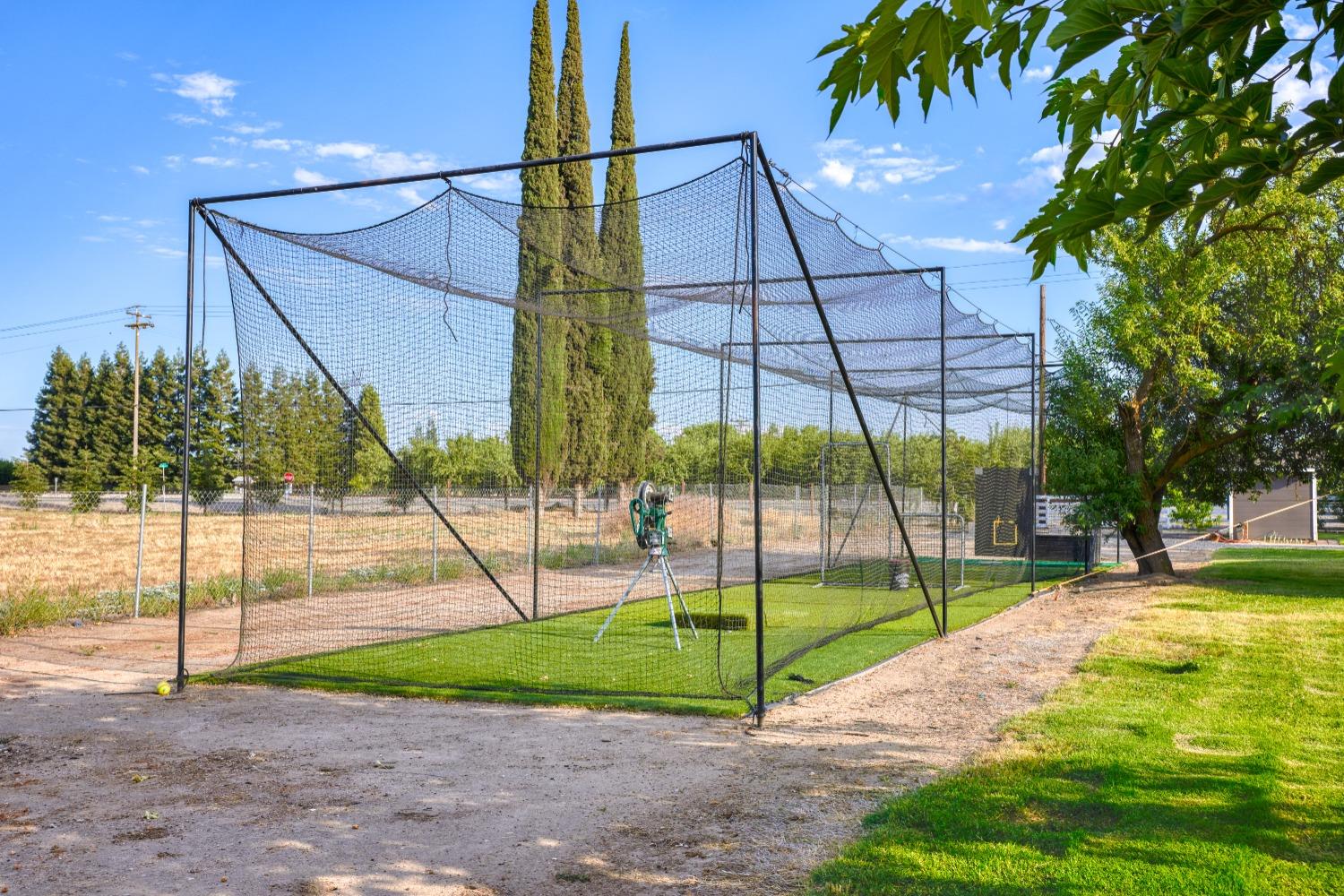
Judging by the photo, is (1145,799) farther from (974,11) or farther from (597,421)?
(597,421)

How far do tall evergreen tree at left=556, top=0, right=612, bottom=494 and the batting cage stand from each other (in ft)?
0.20

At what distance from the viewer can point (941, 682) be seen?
6.74m

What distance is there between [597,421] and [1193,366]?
763 cm

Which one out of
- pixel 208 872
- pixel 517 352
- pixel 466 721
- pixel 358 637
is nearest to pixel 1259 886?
pixel 208 872

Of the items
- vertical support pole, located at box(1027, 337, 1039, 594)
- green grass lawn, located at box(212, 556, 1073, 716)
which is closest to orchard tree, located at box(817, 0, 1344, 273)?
green grass lawn, located at box(212, 556, 1073, 716)

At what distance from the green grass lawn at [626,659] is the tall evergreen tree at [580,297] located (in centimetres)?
263

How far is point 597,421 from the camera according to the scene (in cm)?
1417

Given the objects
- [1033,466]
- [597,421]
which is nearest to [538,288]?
[597,421]

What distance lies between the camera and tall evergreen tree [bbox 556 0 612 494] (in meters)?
7.64

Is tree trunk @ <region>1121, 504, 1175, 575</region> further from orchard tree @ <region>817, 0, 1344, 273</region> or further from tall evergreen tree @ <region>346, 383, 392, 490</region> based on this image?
orchard tree @ <region>817, 0, 1344, 273</region>

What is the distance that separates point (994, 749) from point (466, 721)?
281 centimetres

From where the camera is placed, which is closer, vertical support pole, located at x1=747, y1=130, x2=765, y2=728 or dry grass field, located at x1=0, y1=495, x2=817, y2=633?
vertical support pole, located at x1=747, y1=130, x2=765, y2=728

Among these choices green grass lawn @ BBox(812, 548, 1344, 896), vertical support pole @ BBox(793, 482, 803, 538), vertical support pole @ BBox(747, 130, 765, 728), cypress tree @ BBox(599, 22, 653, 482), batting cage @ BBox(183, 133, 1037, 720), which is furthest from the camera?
vertical support pole @ BBox(793, 482, 803, 538)

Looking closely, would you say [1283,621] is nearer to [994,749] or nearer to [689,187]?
[994,749]
